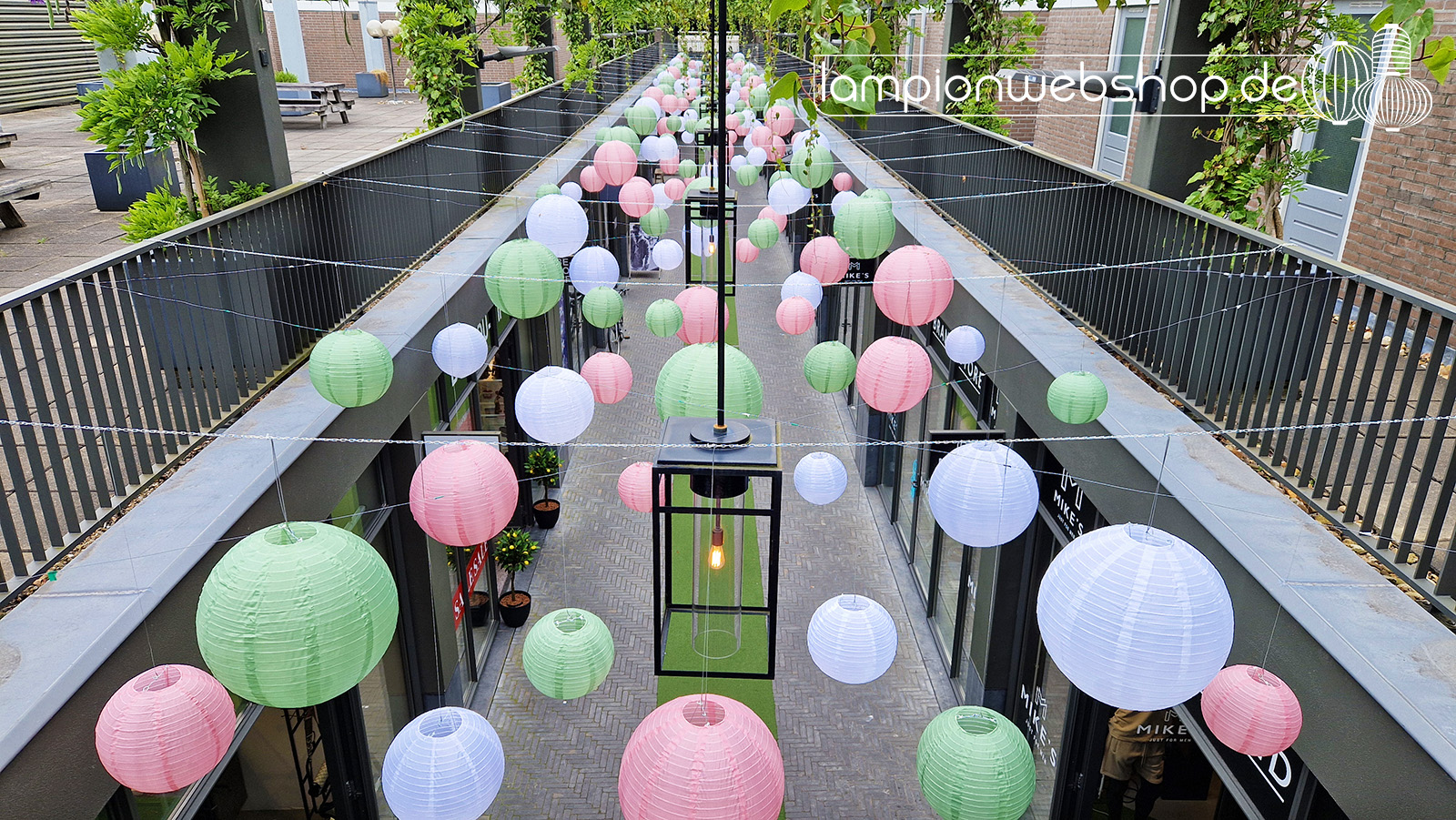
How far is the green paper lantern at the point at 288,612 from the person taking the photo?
129 inches

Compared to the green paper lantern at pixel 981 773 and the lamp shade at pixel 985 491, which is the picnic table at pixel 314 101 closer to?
the lamp shade at pixel 985 491

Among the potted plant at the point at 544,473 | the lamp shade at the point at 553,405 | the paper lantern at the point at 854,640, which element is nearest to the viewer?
the paper lantern at the point at 854,640

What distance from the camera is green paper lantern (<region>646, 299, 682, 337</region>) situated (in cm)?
923

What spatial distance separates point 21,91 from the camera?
22625 millimetres

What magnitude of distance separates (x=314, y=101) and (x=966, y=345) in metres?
24.3

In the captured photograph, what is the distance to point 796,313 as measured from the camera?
917cm

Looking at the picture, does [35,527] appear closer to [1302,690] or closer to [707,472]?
[707,472]

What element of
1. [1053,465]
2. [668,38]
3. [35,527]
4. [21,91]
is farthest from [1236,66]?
[668,38]

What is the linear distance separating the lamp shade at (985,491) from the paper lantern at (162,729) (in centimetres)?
366

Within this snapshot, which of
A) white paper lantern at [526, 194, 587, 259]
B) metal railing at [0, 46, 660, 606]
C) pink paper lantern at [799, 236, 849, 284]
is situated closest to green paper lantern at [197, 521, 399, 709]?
metal railing at [0, 46, 660, 606]

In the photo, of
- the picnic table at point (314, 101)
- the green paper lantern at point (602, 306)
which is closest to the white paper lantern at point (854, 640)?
the green paper lantern at point (602, 306)

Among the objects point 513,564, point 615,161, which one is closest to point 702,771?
point 513,564

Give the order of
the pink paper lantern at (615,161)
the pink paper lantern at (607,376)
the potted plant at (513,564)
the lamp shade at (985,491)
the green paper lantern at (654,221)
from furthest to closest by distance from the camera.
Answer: the green paper lantern at (654,221) → the pink paper lantern at (615,161) → the potted plant at (513,564) → the pink paper lantern at (607,376) → the lamp shade at (985,491)

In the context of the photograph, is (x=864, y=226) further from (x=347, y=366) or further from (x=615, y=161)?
(x=615, y=161)
